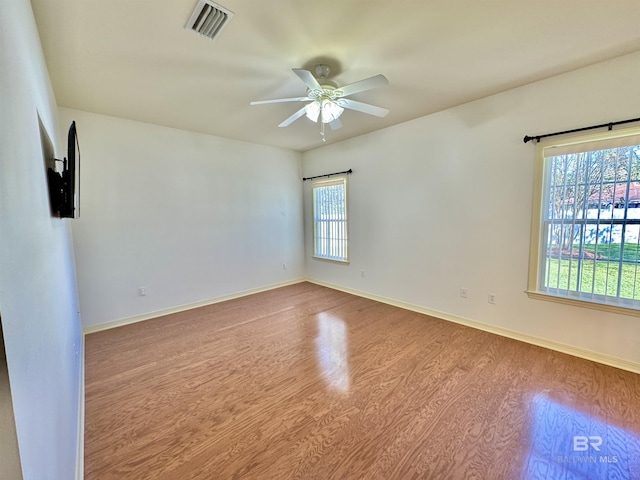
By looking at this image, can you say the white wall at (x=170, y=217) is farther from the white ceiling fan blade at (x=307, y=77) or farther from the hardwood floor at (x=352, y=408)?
the white ceiling fan blade at (x=307, y=77)

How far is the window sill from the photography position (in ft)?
7.71

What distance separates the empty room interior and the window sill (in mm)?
19

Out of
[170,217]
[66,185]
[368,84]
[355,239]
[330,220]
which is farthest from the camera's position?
[330,220]

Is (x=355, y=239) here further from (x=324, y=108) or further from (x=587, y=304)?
(x=587, y=304)

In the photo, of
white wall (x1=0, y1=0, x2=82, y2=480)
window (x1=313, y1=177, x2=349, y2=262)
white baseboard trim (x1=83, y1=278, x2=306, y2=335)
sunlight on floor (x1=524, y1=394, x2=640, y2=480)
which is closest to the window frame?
window (x1=313, y1=177, x2=349, y2=262)

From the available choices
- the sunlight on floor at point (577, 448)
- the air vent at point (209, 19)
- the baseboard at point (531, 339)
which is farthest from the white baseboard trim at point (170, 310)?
the sunlight on floor at point (577, 448)

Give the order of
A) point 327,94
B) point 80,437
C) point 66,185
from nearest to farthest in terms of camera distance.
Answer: point 66,185 → point 80,437 → point 327,94

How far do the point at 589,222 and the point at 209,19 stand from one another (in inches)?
137

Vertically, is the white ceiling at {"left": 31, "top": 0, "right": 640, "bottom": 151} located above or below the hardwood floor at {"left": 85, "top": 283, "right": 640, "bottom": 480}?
above

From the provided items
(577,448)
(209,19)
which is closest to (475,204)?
(577,448)

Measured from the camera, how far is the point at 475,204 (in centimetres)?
320

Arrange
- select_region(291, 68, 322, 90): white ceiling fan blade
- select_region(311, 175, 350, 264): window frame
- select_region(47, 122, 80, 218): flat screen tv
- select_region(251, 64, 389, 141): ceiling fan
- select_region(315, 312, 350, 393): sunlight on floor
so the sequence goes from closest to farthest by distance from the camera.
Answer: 1. select_region(47, 122, 80, 218): flat screen tv
2. select_region(291, 68, 322, 90): white ceiling fan blade
3. select_region(251, 64, 389, 141): ceiling fan
4. select_region(315, 312, 350, 393): sunlight on floor
5. select_region(311, 175, 350, 264): window frame

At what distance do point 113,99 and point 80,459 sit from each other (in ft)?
10.3

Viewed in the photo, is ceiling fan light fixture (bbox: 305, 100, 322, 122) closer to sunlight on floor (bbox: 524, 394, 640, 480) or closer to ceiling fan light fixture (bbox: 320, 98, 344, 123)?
ceiling fan light fixture (bbox: 320, 98, 344, 123)
